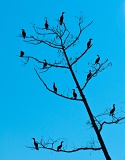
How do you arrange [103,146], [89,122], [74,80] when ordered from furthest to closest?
[74,80] → [89,122] → [103,146]

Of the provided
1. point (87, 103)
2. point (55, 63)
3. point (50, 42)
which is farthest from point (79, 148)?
point (50, 42)

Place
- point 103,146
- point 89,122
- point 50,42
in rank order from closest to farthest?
point 103,146
point 89,122
point 50,42

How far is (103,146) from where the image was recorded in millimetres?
8609

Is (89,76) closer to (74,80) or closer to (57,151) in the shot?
(74,80)

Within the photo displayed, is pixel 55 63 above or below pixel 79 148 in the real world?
above

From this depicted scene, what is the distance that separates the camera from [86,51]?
10.5 m

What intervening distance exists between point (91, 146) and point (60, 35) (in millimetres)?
4219

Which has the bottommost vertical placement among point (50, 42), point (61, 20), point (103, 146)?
point (103, 146)

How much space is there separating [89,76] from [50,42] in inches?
73.0

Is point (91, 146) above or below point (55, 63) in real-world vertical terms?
below

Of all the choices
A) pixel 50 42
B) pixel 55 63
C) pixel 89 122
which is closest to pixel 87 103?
pixel 89 122

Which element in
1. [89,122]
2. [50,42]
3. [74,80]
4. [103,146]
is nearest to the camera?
[103,146]

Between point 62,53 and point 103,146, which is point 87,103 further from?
point 62,53

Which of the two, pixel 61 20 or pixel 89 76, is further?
pixel 61 20
